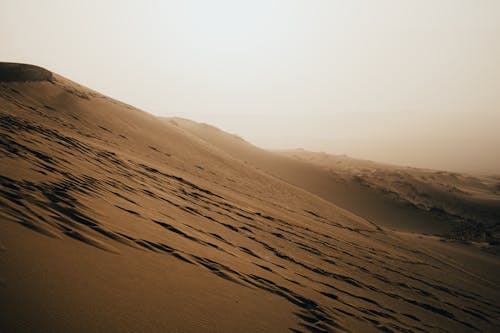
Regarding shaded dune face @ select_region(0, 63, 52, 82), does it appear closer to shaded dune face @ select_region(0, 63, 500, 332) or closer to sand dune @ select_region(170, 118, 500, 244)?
shaded dune face @ select_region(0, 63, 500, 332)

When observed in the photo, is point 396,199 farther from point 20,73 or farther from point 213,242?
point 20,73

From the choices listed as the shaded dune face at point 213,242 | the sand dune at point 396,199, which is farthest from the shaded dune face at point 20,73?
the sand dune at point 396,199

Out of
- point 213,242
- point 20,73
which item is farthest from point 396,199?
point 20,73

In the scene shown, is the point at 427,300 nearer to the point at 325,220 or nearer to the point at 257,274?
the point at 257,274

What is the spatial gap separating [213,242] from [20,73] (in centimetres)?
917

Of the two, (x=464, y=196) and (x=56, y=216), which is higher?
(x=464, y=196)

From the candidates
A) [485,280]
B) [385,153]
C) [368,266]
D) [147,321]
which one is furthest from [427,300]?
[385,153]

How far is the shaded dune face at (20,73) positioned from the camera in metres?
8.12

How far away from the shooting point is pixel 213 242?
3.23 m

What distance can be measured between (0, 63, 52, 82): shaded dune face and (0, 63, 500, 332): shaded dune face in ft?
3.09

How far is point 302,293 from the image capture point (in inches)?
105

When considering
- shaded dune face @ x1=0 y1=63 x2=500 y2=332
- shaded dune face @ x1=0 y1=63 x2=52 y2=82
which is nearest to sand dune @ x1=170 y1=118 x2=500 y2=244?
shaded dune face @ x1=0 y1=63 x2=500 y2=332

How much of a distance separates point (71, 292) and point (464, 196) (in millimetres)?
19271

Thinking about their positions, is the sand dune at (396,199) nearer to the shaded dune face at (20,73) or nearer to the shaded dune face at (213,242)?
the shaded dune face at (213,242)
